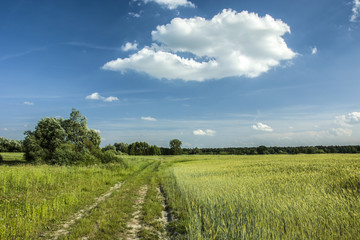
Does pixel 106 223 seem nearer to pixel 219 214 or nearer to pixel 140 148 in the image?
pixel 219 214

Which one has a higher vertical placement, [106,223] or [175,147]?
[106,223]

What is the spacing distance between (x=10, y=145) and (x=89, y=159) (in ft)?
215

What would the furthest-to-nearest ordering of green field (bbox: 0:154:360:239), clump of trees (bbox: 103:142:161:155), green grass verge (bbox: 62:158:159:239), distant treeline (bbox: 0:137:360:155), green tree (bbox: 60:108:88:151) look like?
clump of trees (bbox: 103:142:161:155) → distant treeline (bbox: 0:137:360:155) → green tree (bbox: 60:108:88:151) → green grass verge (bbox: 62:158:159:239) → green field (bbox: 0:154:360:239)

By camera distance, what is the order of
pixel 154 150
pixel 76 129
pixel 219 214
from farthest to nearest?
pixel 154 150 < pixel 76 129 < pixel 219 214

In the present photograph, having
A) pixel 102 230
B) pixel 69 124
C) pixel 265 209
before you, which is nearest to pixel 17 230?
pixel 102 230

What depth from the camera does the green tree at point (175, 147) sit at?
146m

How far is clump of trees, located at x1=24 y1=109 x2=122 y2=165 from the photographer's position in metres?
29.8

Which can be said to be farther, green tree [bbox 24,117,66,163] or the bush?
green tree [bbox 24,117,66,163]

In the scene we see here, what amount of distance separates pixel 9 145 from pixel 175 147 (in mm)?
95085

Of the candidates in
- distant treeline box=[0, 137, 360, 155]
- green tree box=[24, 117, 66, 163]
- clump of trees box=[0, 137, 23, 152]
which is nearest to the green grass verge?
green tree box=[24, 117, 66, 163]

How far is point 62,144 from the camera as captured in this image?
3344 cm

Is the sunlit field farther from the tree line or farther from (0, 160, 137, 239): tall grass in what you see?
the tree line

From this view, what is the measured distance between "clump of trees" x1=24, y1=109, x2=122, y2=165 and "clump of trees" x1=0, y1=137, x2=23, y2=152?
46.4m

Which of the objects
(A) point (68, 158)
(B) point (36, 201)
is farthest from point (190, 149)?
(B) point (36, 201)
